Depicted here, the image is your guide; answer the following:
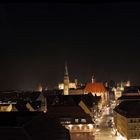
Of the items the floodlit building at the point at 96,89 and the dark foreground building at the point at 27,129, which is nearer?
the dark foreground building at the point at 27,129

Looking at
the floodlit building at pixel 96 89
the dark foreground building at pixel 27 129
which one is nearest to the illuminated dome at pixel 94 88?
the floodlit building at pixel 96 89

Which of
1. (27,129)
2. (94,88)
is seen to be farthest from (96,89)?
(27,129)

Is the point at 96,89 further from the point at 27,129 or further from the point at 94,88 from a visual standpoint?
the point at 27,129

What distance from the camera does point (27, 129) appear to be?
8453 millimetres

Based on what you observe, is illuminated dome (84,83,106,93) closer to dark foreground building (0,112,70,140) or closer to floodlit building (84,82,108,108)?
A: floodlit building (84,82,108,108)

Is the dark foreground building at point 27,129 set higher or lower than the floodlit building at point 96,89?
lower

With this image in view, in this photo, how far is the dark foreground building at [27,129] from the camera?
766 centimetres

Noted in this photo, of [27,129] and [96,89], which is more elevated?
[96,89]

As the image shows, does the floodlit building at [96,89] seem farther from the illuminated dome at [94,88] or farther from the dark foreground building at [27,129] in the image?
the dark foreground building at [27,129]

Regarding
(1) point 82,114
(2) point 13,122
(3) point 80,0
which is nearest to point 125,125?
(1) point 82,114

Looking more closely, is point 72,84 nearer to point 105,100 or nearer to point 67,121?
point 105,100

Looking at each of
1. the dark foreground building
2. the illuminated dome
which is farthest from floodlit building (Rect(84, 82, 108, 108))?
the dark foreground building

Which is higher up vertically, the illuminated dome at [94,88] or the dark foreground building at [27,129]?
the illuminated dome at [94,88]

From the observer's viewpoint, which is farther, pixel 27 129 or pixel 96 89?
pixel 96 89
